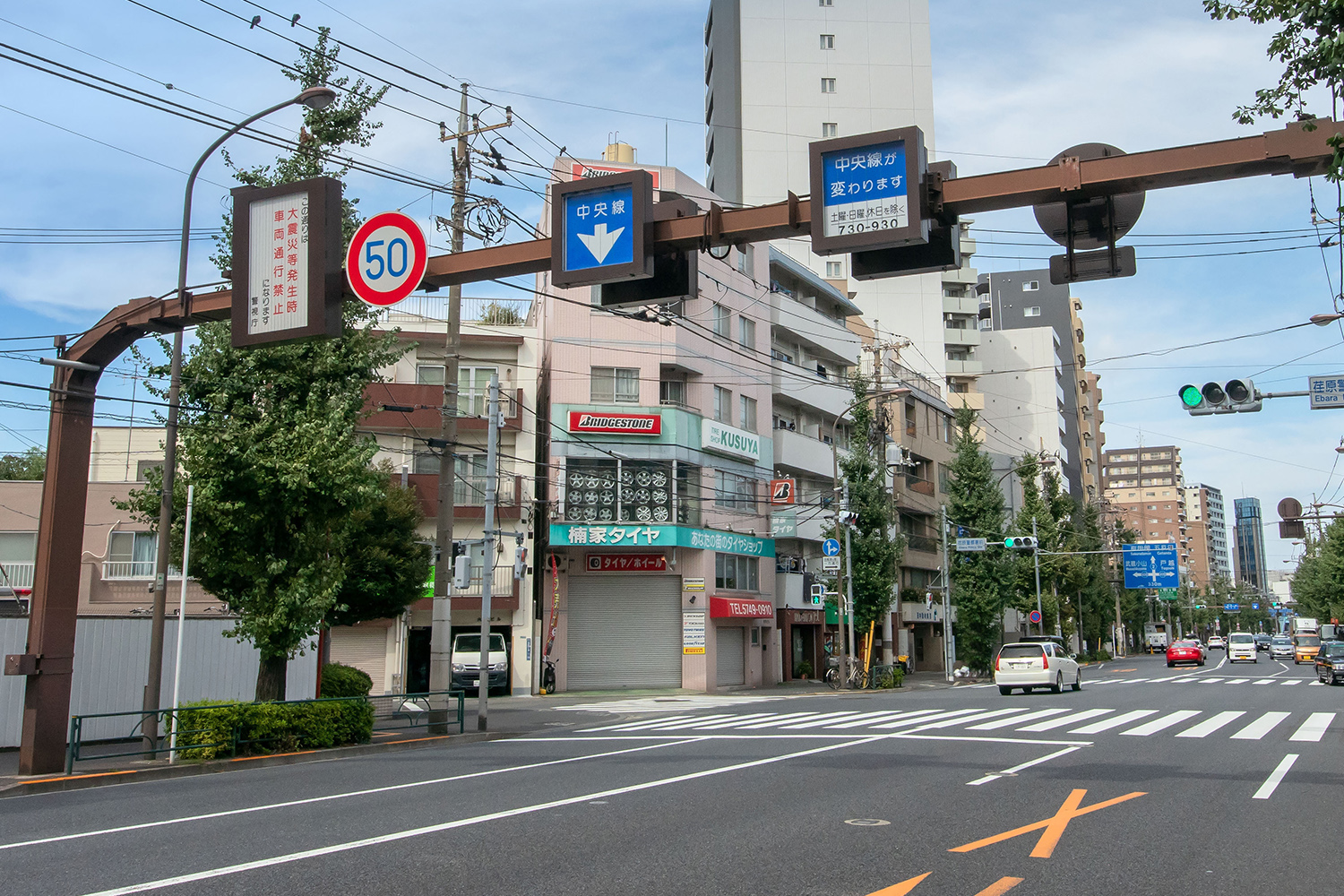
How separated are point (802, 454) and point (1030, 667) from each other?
1761cm

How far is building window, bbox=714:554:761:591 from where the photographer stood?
3981 cm

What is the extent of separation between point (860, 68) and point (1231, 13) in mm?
63025

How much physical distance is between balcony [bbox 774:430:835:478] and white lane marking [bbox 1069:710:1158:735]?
22767 mm

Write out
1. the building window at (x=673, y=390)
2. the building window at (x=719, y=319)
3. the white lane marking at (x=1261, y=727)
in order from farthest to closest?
the building window at (x=719, y=319) → the building window at (x=673, y=390) → the white lane marking at (x=1261, y=727)

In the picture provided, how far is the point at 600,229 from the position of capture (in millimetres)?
10930

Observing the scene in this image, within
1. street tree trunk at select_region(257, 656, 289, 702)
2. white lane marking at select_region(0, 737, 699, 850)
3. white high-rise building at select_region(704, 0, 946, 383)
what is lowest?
white lane marking at select_region(0, 737, 699, 850)

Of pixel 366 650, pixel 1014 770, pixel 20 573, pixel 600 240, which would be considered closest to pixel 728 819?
pixel 1014 770

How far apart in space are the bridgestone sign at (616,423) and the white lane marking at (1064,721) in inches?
725

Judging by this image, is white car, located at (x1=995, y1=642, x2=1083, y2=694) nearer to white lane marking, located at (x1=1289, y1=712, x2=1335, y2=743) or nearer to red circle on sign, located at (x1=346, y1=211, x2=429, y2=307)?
white lane marking, located at (x1=1289, y1=712, x2=1335, y2=743)

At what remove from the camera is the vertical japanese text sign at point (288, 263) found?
11695 mm

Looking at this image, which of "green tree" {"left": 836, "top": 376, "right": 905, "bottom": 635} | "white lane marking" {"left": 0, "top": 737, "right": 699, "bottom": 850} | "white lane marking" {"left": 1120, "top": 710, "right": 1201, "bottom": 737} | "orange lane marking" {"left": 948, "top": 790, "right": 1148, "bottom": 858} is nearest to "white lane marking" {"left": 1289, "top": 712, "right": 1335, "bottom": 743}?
"white lane marking" {"left": 1120, "top": 710, "right": 1201, "bottom": 737}

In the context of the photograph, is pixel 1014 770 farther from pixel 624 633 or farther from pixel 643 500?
pixel 624 633

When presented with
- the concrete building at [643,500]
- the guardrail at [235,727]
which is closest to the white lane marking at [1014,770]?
the guardrail at [235,727]

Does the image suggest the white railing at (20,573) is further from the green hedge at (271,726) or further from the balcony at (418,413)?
the green hedge at (271,726)
